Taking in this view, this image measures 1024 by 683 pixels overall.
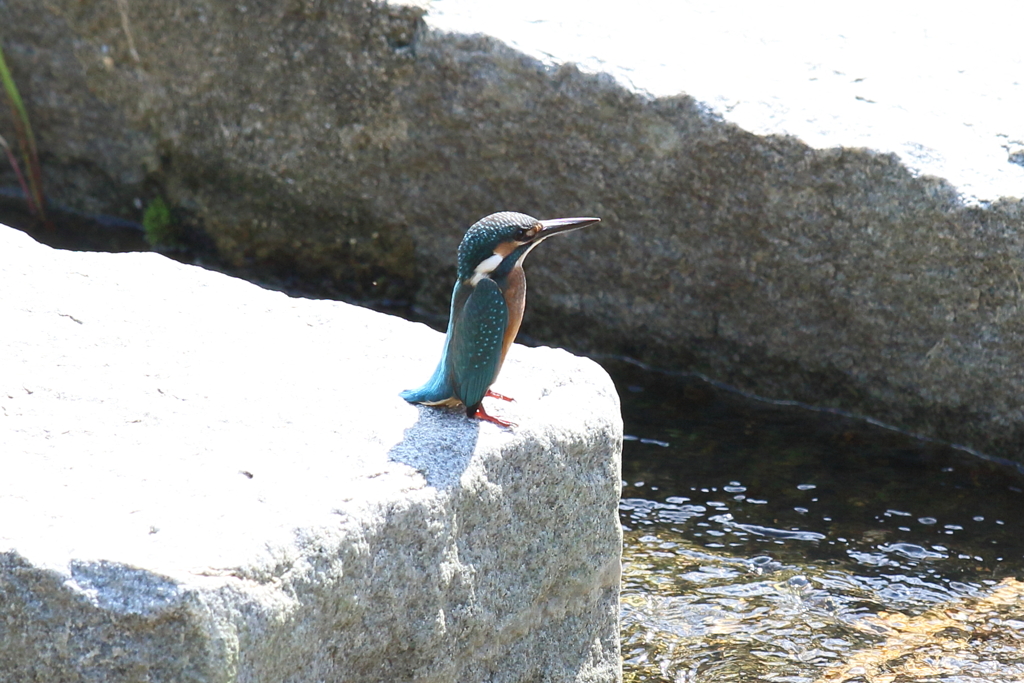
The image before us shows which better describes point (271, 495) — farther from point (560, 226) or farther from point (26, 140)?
point (26, 140)

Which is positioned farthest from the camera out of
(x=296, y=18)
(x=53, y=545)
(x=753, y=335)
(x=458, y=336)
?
(x=296, y=18)

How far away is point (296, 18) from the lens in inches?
182

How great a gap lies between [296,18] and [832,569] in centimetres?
297

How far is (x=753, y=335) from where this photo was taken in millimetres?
4312

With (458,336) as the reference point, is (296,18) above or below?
above

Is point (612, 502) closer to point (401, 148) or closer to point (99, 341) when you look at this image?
point (99, 341)

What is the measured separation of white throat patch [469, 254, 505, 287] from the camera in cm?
243

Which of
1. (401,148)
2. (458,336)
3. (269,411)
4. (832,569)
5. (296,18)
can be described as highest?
(296,18)

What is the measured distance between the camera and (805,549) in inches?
142

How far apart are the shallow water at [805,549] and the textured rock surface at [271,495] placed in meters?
0.60

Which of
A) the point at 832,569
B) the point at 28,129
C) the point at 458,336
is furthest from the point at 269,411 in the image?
the point at 28,129

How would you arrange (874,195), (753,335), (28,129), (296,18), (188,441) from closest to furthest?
(188,441) → (874,195) → (753,335) → (296,18) → (28,129)

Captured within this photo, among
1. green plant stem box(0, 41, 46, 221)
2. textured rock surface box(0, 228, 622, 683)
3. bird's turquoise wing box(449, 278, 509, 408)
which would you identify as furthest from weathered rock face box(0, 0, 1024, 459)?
bird's turquoise wing box(449, 278, 509, 408)

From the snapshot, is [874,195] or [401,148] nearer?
[874,195]
